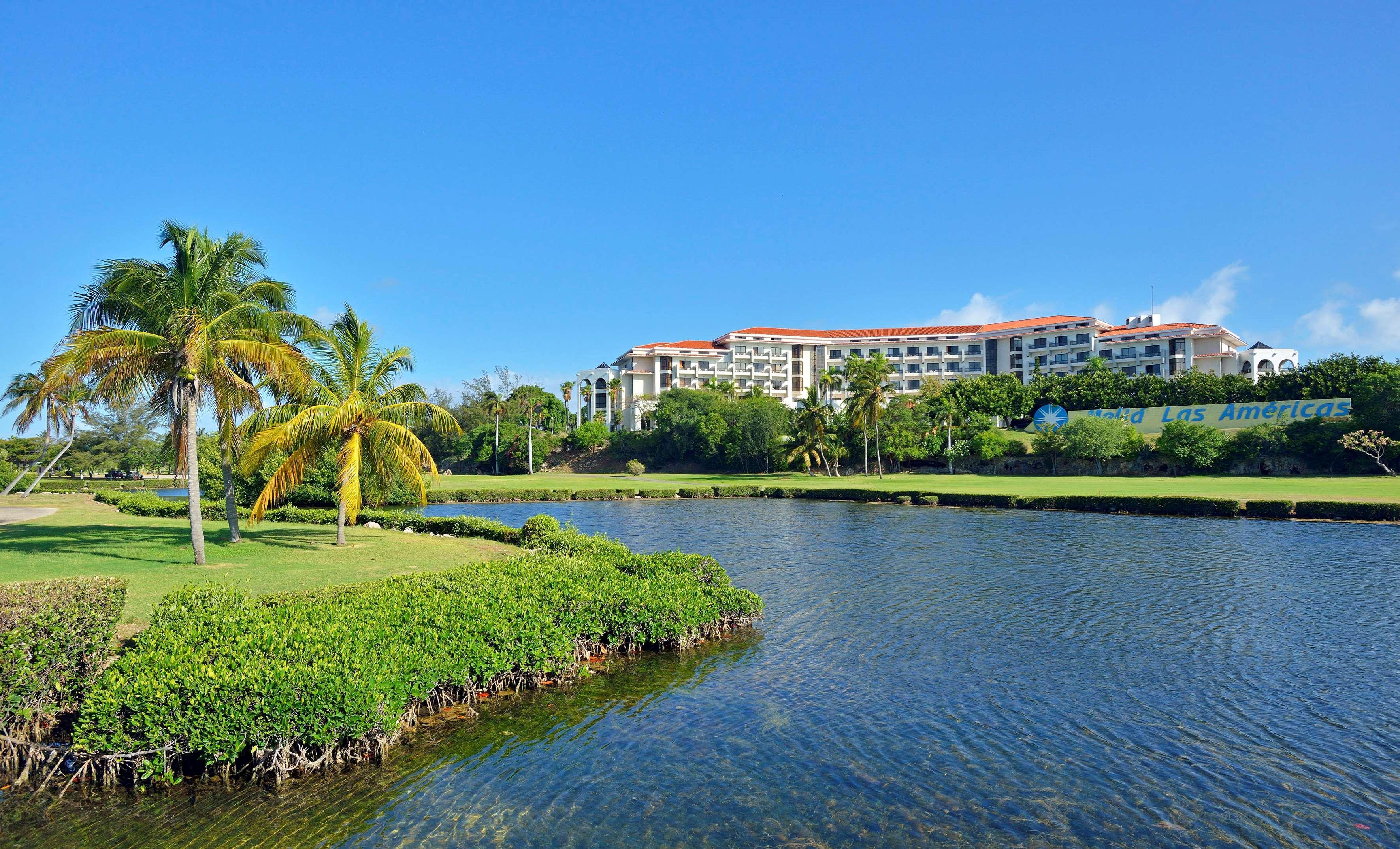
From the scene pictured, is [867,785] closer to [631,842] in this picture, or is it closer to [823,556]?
[631,842]

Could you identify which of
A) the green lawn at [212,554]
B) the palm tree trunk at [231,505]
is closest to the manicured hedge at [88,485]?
the green lawn at [212,554]

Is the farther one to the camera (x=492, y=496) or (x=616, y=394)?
(x=616, y=394)

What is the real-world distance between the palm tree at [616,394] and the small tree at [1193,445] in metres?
102

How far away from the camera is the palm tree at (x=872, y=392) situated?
77.1 metres

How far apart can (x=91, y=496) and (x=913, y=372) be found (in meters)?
129

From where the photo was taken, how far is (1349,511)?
132 feet

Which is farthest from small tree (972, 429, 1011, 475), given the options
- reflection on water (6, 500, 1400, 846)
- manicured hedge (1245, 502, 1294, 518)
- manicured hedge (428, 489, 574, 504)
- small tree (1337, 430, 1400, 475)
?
reflection on water (6, 500, 1400, 846)

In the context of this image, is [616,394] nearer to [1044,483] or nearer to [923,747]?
[1044,483]

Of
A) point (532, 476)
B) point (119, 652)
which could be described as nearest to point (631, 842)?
point (119, 652)

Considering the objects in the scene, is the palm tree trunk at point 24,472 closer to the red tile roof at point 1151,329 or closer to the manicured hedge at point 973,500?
the manicured hedge at point 973,500

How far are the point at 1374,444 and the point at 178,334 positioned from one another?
7573 centimetres

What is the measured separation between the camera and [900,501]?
191 ft

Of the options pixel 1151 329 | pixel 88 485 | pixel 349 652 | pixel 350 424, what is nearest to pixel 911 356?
pixel 1151 329

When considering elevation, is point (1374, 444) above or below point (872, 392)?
below
